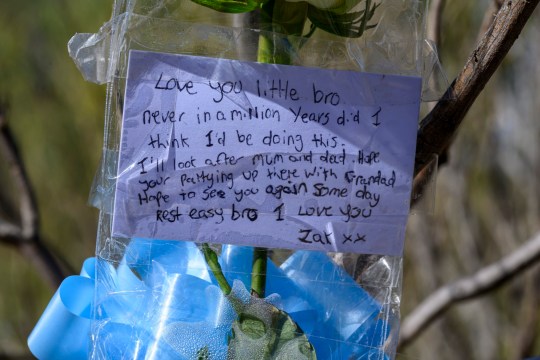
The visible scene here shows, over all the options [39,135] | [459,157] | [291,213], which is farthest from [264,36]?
[39,135]

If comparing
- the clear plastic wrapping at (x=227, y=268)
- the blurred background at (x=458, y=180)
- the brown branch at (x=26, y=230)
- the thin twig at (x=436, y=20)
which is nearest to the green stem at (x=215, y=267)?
the clear plastic wrapping at (x=227, y=268)

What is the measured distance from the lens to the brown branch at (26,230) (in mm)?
1154

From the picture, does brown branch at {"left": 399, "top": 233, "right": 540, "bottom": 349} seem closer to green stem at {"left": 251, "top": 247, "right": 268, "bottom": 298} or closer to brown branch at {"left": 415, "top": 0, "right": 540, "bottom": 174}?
brown branch at {"left": 415, "top": 0, "right": 540, "bottom": 174}

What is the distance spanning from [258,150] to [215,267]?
10cm

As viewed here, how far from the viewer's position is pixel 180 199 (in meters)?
0.56

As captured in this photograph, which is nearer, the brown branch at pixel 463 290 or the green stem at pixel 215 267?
the green stem at pixel 215 267

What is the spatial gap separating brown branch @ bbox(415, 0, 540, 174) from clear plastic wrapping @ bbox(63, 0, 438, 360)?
0.03m

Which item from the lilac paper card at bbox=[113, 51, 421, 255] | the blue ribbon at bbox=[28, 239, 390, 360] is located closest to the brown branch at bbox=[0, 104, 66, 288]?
the blue ribbon at bbox=[28, 239, 390, 360]

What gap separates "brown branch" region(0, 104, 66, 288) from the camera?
3.79 feet

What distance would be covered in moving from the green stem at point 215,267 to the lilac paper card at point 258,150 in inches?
0.9

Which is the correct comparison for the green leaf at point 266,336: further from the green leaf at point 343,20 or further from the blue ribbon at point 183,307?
the green leaf at point 343,20

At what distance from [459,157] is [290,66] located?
1.57 m

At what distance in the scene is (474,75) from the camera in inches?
23.8

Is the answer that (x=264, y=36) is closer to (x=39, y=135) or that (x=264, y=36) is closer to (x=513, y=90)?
(x=513, y=90)
